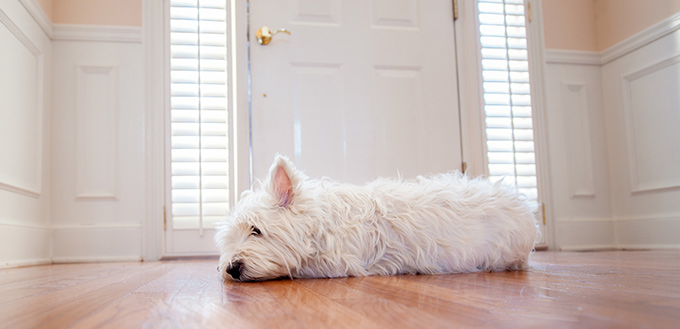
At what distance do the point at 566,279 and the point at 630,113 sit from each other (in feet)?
8.95

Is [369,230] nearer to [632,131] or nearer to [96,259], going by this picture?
[96,259]

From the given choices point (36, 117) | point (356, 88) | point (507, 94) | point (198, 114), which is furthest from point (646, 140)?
point (36, 117)

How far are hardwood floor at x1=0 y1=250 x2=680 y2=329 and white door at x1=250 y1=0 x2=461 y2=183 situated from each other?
5.87 ft

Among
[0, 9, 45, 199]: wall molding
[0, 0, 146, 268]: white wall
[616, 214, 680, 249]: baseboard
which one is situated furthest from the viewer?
[616, 214, 680, 249]: baseboard

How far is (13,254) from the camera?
2715mm

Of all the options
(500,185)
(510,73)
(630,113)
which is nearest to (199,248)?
(500,185)

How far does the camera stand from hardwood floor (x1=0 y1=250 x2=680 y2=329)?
0.79m

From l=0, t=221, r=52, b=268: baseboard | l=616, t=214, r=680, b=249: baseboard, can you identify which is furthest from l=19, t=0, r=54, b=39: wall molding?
l=616, t=214, r=680, b=249: baseboard

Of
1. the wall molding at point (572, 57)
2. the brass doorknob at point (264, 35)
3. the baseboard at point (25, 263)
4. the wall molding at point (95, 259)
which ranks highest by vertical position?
the brass doorknob at point (264, 35)

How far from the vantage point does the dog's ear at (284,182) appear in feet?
5.48

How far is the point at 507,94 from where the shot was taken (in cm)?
368

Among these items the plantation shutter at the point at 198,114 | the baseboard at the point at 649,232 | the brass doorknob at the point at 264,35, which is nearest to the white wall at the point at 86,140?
the plantation shutter at the point at 198,114

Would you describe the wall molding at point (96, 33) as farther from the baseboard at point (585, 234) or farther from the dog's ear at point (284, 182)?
the baseboard at point (585, 234)

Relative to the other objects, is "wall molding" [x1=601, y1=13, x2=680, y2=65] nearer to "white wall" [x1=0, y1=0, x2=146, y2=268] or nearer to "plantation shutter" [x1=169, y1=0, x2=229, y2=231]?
"plantation shutter" [x1=169, y1=0, x2=229, y2=231]
